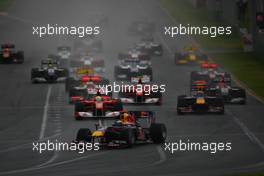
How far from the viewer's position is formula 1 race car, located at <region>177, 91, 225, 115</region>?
6419 cm

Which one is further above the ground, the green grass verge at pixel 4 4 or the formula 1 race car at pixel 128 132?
the green grass verge at pixel 4 4

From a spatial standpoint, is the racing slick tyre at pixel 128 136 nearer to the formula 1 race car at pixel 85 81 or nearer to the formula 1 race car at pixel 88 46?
the formula 1 race car at pixel 85 81

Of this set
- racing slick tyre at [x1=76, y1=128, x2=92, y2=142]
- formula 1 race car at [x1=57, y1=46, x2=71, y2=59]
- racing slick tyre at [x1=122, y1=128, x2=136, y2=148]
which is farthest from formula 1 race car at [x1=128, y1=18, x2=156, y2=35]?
racing slick tyre at [x1=76, y1=128, x2=92, y2=142]

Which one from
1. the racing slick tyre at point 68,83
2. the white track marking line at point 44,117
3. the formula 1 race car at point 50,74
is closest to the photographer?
the white track marking line at point 44,117

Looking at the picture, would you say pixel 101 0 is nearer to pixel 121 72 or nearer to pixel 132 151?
pixel 121 72

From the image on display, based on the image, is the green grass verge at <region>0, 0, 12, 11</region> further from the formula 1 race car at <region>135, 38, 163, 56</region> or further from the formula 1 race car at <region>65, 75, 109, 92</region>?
the formula 1 race car at <region>65, 75, 109, 92</region>

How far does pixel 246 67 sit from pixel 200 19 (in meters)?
42.8

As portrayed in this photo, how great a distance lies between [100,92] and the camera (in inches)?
2603

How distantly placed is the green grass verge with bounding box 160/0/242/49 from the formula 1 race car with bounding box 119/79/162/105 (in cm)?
4553

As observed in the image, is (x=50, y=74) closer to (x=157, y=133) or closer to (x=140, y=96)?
(x=140, y=96)

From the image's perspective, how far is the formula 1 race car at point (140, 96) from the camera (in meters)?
69.8

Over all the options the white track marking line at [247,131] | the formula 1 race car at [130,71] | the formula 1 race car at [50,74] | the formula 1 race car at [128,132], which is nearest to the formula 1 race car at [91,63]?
the formula 1 race car at [130,71]

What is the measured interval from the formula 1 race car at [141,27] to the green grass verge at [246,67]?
23.0 meters

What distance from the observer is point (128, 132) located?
5009cm
